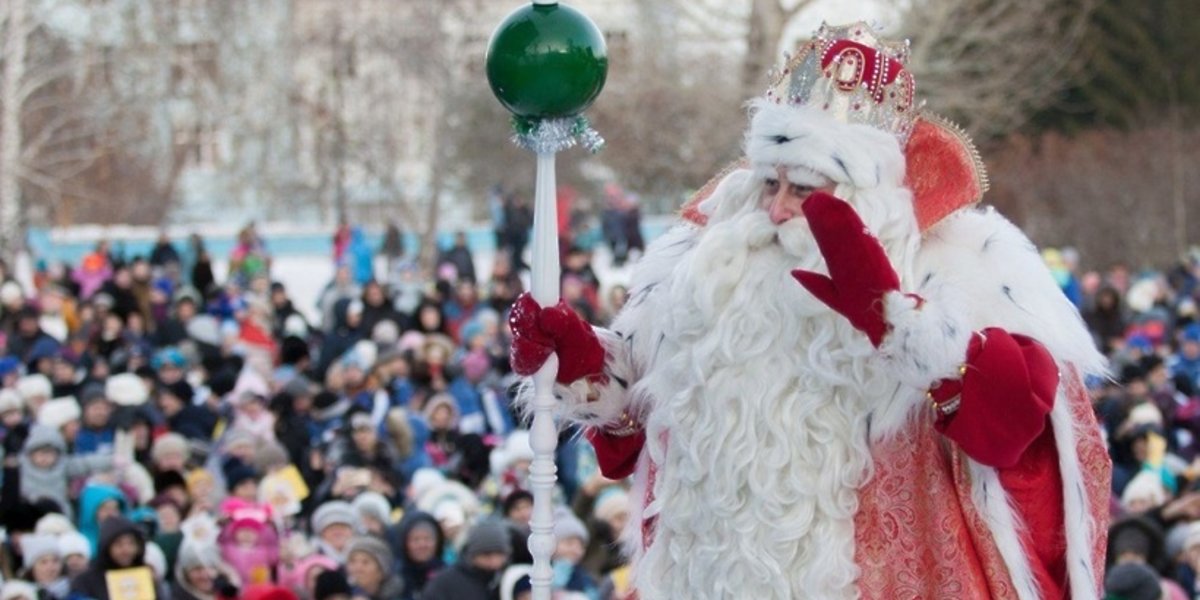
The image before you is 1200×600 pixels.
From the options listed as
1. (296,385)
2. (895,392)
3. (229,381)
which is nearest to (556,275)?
(895,392)

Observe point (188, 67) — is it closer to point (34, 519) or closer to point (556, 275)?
point (34, 519)

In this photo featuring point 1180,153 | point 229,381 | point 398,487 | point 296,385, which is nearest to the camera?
point 398,487

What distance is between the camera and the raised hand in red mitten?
4.31m

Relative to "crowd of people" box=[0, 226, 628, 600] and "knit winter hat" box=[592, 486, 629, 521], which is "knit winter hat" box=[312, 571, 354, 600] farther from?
"knit winter hat" box=[592, 486, 629, 521]

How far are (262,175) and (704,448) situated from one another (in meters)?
30.9

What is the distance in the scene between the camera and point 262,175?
3438cm

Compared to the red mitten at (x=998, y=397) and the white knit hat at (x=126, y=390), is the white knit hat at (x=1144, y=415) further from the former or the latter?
the red mitten at (x=998, y=397)

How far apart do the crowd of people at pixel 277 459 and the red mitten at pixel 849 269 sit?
163cm

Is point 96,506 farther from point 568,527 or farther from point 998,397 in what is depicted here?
point 998,397

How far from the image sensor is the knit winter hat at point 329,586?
7375 millimetres

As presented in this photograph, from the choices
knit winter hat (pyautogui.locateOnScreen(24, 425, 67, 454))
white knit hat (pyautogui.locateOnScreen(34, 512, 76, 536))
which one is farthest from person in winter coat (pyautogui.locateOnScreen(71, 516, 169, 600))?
knit winter hat (pyautogui.locateOnScreen(24, 425, 67, 454))

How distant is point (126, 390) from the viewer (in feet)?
38.9

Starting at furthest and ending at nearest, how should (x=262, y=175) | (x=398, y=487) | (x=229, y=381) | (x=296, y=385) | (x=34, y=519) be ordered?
(x=262, y=175)
(x=229, y=381)
(x=296, y=385)
(x=398, y=487)
(x=34, y=519)

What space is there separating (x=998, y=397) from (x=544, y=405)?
1015 millimetres
